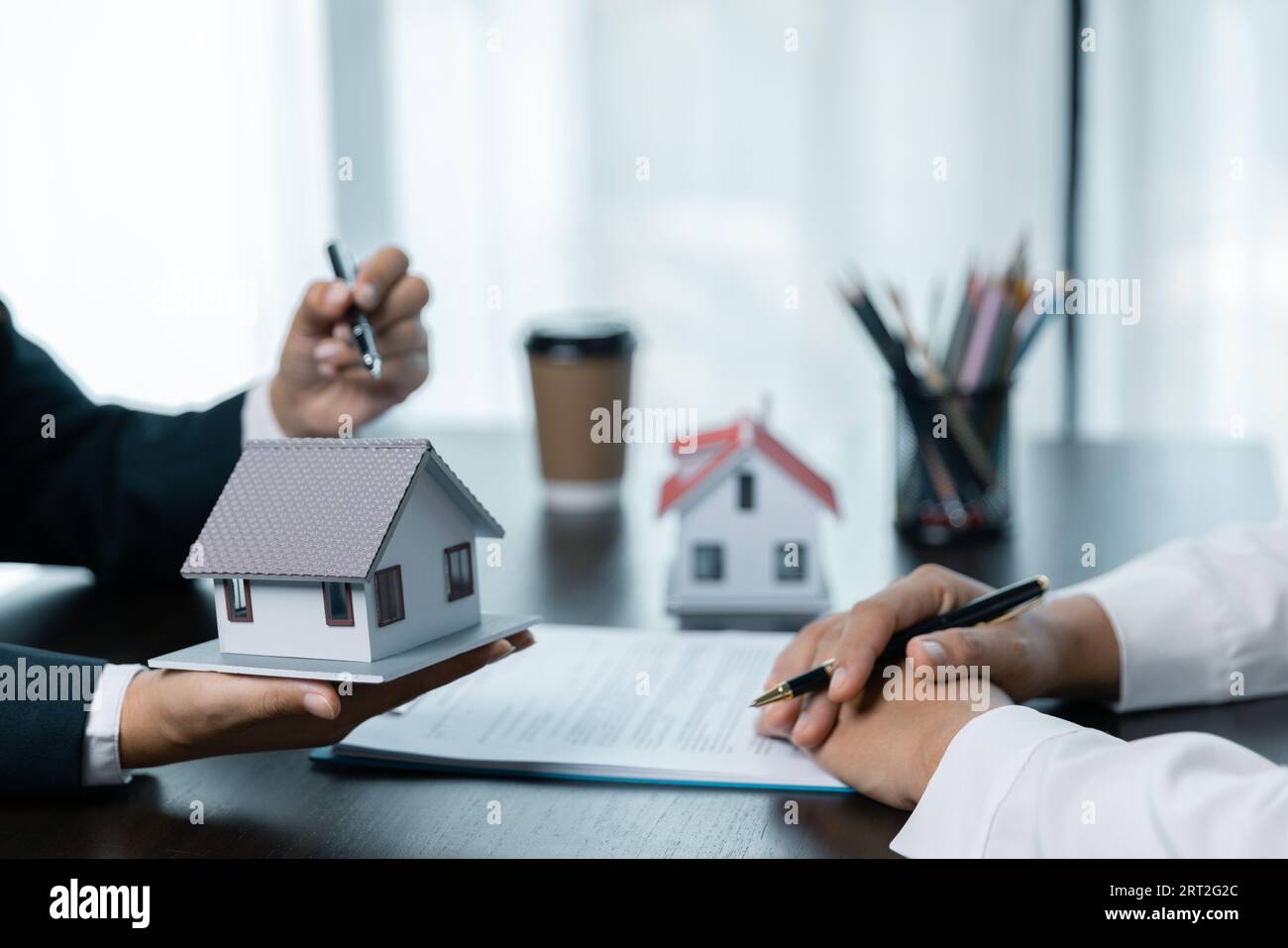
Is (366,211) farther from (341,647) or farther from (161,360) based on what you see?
(341,647)

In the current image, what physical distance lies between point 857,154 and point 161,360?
188 centimetres

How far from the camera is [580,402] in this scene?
156cm

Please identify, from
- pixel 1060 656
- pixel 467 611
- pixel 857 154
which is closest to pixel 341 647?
pixel 467 611

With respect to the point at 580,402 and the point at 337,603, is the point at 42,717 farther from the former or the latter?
the point at 580,402

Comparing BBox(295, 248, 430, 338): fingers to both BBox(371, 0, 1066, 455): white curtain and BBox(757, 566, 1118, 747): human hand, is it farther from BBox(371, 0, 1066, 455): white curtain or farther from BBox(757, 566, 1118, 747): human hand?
BBox(371, 0, 1066, 455): white curtain

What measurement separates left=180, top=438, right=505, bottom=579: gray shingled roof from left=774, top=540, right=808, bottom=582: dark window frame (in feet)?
1.65

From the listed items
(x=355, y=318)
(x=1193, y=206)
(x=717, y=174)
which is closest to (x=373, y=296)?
(x=355, y=318)

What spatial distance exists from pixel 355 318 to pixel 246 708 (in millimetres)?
482

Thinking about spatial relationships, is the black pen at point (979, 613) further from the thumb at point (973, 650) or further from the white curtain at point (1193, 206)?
the white curtain at point (1193, 206)

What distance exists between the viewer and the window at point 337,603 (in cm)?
76

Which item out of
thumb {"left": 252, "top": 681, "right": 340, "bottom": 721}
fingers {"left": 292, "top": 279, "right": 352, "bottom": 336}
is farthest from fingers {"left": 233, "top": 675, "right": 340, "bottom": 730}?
fingers {"left": 292, "top": 279, "right": 352, "bottom": 336}

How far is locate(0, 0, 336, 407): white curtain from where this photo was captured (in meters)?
3.35

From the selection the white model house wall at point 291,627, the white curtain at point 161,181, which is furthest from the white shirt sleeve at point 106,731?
the white curtain at point 161,181
